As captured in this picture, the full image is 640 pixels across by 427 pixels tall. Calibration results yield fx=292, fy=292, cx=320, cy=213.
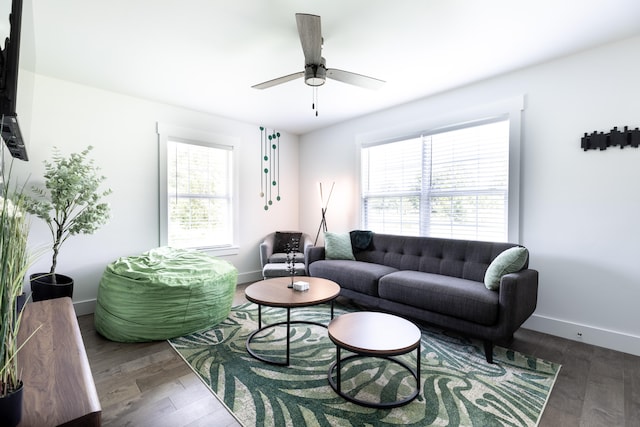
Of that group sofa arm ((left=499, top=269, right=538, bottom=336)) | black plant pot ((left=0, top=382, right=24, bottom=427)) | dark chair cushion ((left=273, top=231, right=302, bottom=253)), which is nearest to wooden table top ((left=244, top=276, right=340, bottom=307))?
sofa arm ((left=499, top=269, right=538, bottom=336))

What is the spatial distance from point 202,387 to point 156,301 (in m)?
0.96

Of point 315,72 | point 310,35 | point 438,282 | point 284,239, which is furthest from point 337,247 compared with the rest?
point 310,35

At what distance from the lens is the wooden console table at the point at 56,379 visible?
27.4 inches

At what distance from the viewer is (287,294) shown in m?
2.37

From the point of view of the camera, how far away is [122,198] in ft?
11.4

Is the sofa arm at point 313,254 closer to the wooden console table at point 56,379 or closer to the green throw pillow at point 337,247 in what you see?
the green throw pillow at point 337,247

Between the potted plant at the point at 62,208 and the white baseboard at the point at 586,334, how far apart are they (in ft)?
14.5

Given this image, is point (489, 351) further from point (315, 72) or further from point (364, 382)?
point (315, 72)

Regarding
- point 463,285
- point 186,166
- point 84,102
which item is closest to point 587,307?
point 463,285

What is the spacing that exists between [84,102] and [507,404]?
4655mm

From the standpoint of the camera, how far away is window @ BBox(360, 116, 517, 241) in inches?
121

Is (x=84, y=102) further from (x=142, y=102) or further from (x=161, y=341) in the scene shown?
(x=161, y=341)

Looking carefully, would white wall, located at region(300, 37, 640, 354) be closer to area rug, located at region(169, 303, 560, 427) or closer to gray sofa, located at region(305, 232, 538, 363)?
gray sofa, located at region(305, 232, 538, 363)

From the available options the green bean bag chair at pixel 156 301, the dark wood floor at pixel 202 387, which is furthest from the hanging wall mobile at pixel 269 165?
the dark wood floor at pixel 202 387
